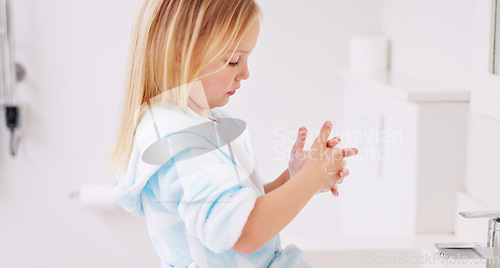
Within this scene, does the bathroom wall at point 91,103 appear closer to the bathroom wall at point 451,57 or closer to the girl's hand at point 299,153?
the bathroom wall at point 451,57

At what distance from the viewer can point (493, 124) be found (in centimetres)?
87

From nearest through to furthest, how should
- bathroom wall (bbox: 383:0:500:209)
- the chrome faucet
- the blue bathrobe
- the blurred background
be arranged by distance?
the blue bathrobe < the chrome faucet < bathroom wall (bbox: 383:0:500:209) < the blurred background

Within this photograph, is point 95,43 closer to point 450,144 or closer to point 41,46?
point 41,46

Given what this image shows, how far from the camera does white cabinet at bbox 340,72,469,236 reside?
3.24ft

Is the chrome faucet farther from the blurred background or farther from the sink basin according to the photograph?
the blurred background

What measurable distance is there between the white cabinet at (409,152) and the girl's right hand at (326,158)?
1.21 feet

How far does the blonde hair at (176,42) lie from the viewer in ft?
2.06

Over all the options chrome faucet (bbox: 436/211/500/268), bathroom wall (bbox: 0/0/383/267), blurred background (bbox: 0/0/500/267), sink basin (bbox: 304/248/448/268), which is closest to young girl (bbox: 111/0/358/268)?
chrome faucet (bbox: 436/211/500/268)

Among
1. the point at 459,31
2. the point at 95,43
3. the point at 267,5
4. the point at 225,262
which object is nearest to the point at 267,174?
the point at 225,262

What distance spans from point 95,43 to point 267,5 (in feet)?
1.55

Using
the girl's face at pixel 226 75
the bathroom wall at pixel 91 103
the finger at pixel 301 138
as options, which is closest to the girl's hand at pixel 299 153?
the finger at pixel 301 138

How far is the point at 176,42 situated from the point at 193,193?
0.17 meters

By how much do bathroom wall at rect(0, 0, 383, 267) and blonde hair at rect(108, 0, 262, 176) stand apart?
2.42ft

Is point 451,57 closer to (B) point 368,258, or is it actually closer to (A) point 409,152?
(A) point 409,152
